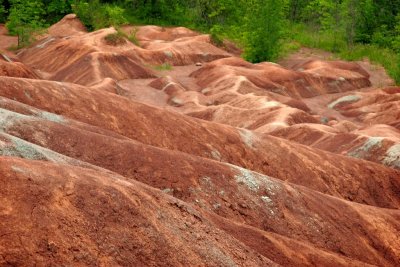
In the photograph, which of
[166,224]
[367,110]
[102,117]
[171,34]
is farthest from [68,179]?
[171,34]

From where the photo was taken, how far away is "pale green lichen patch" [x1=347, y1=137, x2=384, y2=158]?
27719 millimetres

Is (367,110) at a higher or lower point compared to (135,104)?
lower

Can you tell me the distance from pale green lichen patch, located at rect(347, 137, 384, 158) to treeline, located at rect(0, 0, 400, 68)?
2766 cm

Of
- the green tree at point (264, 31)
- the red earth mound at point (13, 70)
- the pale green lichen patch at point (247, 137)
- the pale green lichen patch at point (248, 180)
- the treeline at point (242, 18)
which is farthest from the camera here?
the treeline at point (242, 18)

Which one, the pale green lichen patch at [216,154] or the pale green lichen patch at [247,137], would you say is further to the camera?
the pale green lichen patch at [247,137]

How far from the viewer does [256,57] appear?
5547 cm

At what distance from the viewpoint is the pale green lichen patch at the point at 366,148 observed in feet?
90.9

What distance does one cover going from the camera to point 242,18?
2547 inches

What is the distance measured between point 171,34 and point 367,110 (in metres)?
24.8

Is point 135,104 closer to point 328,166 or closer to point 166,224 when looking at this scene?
point 328,166

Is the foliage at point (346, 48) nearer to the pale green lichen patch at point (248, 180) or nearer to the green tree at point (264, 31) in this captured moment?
the green tree at point (264, 31)

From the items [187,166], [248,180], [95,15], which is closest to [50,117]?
[187,166]

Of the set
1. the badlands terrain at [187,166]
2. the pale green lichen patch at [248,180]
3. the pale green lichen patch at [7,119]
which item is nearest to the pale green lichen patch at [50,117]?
the badlands terrain at [187,166]

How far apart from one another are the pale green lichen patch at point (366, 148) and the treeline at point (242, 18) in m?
27.7
